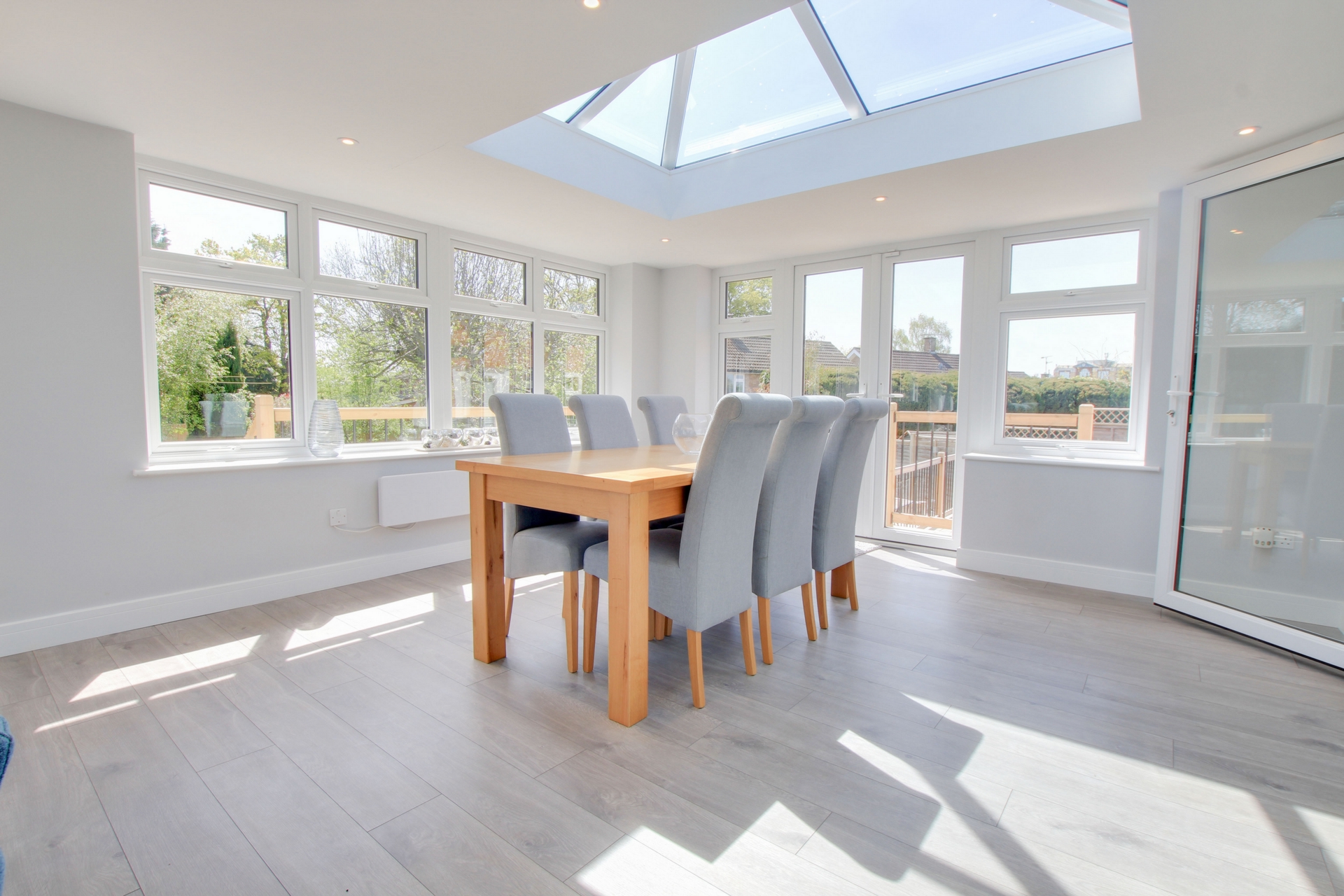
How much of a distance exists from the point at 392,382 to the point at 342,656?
1.98 meters

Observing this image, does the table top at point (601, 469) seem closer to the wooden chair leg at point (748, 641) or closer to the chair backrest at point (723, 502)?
the chair backrest at point (723, 502)

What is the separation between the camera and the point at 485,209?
12.4 ft

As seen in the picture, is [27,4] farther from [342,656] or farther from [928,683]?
[928,683]

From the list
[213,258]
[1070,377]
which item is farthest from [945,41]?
[213,258]

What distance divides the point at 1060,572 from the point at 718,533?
2659 millimetres

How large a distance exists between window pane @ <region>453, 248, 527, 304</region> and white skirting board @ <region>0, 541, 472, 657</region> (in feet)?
5.86

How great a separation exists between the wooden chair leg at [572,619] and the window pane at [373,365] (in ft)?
6.87

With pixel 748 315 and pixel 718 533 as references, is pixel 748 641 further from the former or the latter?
pixel 748 315

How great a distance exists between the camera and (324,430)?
3594 mm

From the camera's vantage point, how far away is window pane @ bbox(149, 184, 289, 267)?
10.3 ft

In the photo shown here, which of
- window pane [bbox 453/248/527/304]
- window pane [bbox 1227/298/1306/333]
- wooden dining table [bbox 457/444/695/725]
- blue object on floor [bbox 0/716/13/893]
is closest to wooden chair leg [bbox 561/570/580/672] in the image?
wooden dining table [bbox 457/444/695/725]

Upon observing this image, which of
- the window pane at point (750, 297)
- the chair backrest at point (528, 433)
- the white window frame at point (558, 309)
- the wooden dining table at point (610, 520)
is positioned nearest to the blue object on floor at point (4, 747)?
the wooden dining table at point (610, 520)

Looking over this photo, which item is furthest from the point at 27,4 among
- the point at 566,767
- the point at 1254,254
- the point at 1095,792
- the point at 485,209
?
the point at 1254,254

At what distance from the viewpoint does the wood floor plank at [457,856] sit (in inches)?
54.7
